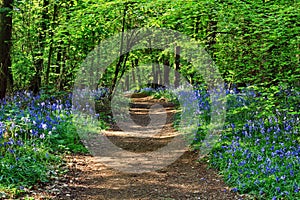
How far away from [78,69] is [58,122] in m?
5.25

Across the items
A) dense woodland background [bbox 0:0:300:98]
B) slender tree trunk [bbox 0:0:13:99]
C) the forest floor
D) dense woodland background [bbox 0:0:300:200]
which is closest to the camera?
the forest floor

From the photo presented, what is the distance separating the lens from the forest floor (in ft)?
14.9

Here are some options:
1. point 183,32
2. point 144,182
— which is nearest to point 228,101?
point 144,182

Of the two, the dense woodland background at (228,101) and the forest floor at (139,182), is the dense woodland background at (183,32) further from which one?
the forest floor at (139,182)

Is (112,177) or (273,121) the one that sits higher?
(273,121)

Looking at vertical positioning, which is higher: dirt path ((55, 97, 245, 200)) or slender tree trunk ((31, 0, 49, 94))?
slender tree trunk ((31, 0, 49, 94))

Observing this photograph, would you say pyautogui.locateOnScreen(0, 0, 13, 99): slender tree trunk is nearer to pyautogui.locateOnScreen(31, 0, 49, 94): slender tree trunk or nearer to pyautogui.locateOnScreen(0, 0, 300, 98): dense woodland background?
pyautogui.locateOnScreen(0, 0, 300, 98): dense woodland background

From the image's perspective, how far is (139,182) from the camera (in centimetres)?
512

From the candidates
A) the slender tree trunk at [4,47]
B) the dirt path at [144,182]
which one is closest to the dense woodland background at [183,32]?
the slender tree trunk at [4,47]

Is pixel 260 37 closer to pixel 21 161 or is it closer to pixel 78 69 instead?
pixel 21 161

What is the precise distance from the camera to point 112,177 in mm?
5316

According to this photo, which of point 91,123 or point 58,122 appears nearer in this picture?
point 58,122

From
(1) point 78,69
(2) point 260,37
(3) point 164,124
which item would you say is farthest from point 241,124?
(1) point 78,69

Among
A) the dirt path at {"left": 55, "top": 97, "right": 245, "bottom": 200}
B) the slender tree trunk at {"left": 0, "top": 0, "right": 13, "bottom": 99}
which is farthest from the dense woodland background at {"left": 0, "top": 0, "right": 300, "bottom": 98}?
the dirt path at {"left": 55, "top": 97, "right": 245, "bottom": 200}
